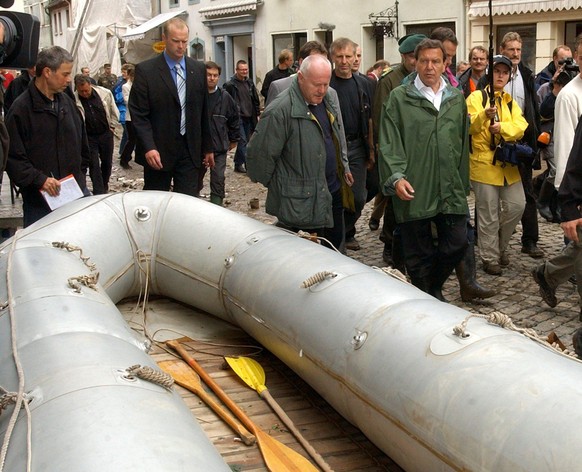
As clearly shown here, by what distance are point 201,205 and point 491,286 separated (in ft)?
8.17

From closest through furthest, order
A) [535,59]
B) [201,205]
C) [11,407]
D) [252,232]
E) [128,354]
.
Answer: [11,407] → [128,354] → [252,232] → [201,205] → [535,59]

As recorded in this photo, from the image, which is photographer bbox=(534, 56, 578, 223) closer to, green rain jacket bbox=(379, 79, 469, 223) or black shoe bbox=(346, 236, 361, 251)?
black shoe bbox=(346, 236, 361, 251)

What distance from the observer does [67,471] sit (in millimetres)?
2770

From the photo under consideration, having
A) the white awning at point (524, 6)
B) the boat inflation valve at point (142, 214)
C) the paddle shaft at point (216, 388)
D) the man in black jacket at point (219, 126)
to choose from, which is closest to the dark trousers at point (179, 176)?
the boat inflation valve at point (142, 214)

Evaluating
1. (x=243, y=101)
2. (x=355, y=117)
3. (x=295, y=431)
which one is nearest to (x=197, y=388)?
(x=295, y=431)

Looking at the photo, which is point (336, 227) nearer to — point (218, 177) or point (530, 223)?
point (530, 223)

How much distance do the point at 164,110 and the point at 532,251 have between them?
3527 mm

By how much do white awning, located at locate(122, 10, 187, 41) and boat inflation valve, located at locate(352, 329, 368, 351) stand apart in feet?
94.1

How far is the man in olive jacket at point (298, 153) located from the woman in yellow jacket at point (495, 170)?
1573 mm

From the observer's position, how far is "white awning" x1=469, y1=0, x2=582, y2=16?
16.7 m

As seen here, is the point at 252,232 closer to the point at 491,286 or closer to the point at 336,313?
the point at 336,313

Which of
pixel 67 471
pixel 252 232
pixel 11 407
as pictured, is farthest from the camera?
pixel 252 232

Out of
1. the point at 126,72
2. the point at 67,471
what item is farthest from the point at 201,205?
the point at 126,72

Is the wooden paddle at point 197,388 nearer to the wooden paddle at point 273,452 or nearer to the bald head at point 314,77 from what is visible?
the wooden paddle at point 273,452
